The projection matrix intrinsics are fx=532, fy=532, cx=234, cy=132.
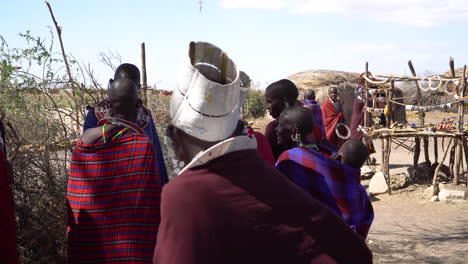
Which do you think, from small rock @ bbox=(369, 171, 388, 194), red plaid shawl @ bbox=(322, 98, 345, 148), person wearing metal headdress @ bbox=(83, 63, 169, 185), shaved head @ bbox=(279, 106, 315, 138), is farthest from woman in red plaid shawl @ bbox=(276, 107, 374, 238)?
small rock @ bbox=(369, 171, 388, 194)

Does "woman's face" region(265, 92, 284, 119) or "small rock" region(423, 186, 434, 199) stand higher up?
"woman's face" region(265, 92, 284, 119)

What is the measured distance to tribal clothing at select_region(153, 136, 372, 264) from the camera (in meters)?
1.48

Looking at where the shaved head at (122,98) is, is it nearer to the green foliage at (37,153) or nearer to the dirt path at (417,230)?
the green foliage at (37,153)

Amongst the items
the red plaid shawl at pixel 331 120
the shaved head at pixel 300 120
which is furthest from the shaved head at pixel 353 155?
the red plaid shawl at pixel 331 120

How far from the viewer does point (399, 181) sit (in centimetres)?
1055

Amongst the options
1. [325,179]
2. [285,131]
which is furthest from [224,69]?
[285,131]

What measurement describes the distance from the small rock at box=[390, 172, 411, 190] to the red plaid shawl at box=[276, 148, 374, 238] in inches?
311

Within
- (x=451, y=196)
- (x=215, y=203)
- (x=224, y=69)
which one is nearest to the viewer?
(x=215, y=203)

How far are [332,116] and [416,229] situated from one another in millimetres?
2826

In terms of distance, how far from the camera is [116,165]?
2889mm

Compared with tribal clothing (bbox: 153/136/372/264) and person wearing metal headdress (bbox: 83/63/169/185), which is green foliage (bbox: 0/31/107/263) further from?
tribal clothing (bbox: 153/136/372/264)

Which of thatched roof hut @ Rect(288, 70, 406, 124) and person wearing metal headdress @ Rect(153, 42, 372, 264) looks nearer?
person wearing metal headdress @ Rect(153, 42, 372, 264)

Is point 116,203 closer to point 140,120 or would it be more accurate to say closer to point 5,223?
point 5,223

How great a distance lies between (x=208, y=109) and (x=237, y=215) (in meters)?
0.39
